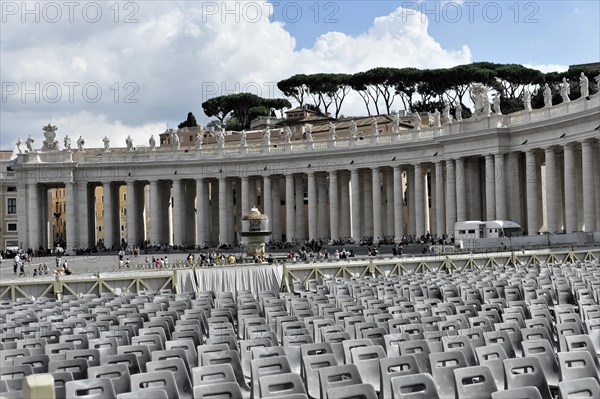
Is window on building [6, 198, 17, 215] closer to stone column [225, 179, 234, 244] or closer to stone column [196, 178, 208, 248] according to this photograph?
stone column [196, 178, 208, 248]

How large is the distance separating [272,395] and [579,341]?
5.88 meters

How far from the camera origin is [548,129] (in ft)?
234

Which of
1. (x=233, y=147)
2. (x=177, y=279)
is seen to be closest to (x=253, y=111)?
(x=233, y=147)

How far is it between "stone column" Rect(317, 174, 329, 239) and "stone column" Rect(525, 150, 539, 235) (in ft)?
105

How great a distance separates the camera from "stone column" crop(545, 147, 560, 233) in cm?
7056

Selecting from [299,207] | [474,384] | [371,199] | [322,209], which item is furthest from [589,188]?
[474,384]

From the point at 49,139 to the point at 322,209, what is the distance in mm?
37929

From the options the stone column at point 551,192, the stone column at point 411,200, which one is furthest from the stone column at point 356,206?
the stone column at point 551,192

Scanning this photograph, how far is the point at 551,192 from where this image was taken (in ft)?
233

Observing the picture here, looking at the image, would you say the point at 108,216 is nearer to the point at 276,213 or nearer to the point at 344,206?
the point at 276,213

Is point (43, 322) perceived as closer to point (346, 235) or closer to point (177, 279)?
point (177, 279)

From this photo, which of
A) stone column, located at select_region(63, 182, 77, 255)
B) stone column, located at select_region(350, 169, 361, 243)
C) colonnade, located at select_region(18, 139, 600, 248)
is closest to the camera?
colonnade, located at select_region(18, 139, 600, 248)

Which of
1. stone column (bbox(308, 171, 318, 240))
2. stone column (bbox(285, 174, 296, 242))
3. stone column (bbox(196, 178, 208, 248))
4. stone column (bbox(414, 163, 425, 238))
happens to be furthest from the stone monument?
stone column (bbox(196, 178, 208, 248))

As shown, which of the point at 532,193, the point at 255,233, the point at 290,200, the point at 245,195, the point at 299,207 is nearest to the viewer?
the point at 255,233
